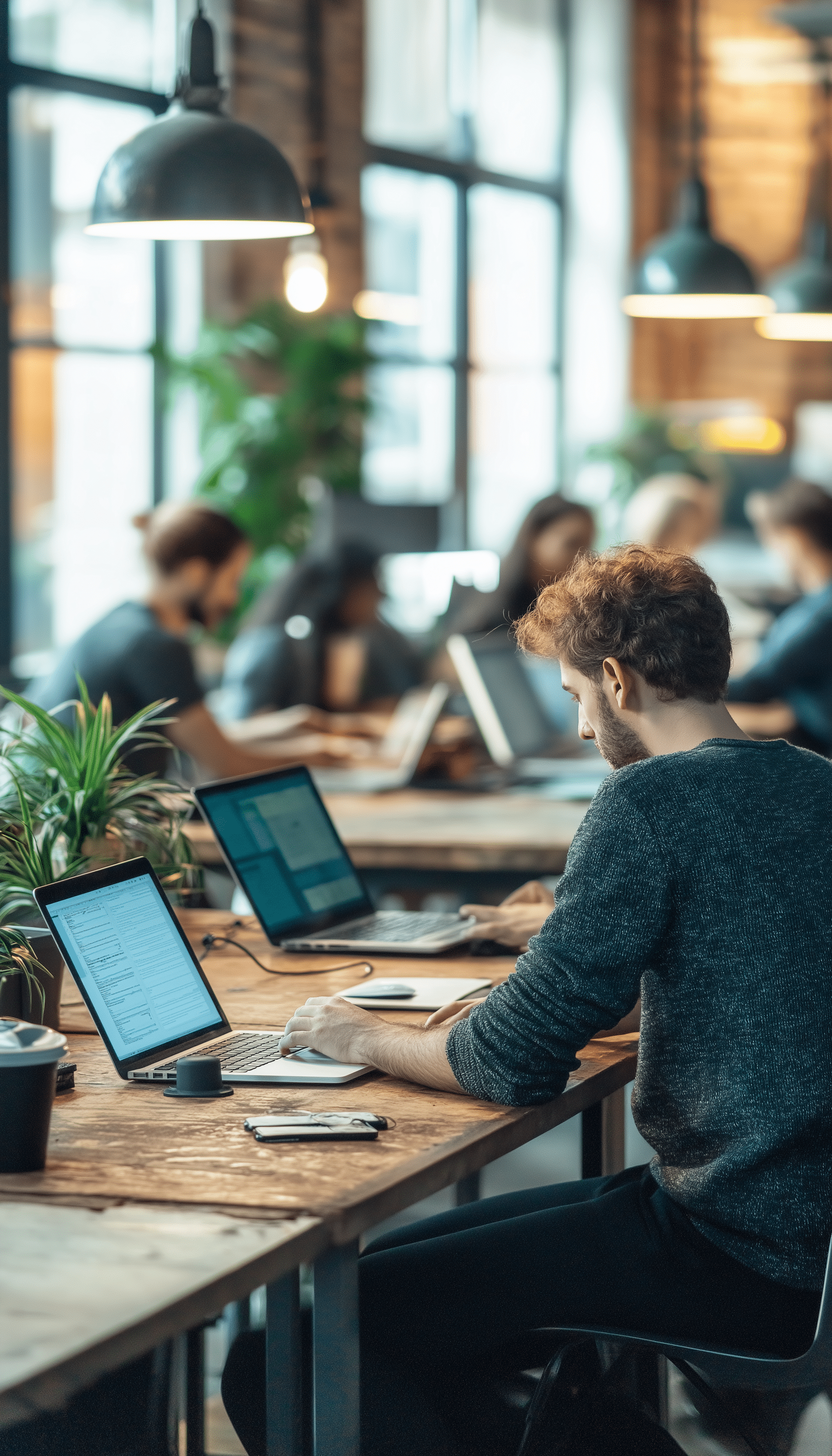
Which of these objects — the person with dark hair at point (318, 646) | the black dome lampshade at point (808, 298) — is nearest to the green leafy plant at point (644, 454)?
the black dome lampshade at point (808, 298)

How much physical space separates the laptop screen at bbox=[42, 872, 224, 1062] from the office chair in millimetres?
534

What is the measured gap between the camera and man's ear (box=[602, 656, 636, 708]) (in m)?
1.89

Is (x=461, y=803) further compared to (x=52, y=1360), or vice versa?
(x=461, y=803)

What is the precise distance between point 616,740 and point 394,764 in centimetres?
275

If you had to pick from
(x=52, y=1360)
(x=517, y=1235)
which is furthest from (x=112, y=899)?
(x=52, y=1360)

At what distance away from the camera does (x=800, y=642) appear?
200 inches

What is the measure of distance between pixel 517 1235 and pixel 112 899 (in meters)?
0.57

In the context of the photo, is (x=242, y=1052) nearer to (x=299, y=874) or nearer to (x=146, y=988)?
(x=146, y=988)

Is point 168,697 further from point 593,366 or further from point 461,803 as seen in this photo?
point 593,366

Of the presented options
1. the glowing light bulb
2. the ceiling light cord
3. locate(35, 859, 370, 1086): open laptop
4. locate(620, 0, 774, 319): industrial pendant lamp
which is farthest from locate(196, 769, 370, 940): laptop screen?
the ceiling light cord

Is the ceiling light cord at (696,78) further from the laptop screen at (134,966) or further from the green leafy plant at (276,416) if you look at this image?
the laptop screen at (134,966)

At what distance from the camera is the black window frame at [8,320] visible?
604cm

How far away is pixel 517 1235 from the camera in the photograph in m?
1.88

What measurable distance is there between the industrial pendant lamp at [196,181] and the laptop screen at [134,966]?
1.25 meters
